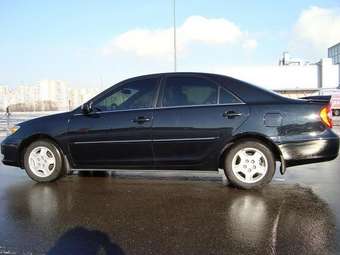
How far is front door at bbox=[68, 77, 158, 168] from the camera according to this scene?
21.0 ft

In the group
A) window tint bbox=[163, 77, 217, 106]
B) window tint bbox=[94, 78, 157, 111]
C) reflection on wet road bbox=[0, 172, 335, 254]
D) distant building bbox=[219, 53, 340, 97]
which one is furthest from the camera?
distant building bbox=[219, 53, 340, 97]

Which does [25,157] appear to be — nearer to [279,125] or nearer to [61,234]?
[61,234]

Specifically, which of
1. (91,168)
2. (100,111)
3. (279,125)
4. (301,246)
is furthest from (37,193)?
(301,246)

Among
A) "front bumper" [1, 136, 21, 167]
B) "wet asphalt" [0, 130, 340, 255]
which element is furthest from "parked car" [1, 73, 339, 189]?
"wet asphalt" [0, 130, 340, 255]

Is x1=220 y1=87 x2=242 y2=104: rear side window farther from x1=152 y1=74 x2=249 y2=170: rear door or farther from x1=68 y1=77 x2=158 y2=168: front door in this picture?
x1=68 y1=77 x2=158 y2=168: front door

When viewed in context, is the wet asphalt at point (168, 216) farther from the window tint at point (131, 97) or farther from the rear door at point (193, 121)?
the window tint at point (131, 97)

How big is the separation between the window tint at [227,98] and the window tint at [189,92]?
0.32 feet

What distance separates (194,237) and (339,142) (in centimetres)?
296

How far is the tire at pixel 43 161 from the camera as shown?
6.84 metres

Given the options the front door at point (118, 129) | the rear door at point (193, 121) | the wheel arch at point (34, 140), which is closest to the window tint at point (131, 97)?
the front door at point (118, 129)

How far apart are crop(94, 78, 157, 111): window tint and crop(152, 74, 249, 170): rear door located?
18 cm

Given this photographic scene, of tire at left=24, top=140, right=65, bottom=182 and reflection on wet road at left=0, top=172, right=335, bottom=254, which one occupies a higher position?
tire at left=24, top=140, right=65, bottom=182

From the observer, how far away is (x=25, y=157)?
697 cm

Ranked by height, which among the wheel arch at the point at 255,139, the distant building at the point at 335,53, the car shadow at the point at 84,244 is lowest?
the car shadow at the point at 84,244
